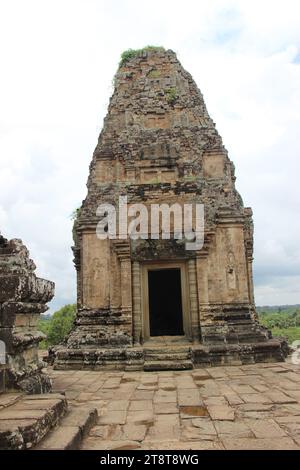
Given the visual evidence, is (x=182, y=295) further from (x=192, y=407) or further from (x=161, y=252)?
(x=192, y=407)

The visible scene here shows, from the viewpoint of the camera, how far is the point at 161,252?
10.3 metres

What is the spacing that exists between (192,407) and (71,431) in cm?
204

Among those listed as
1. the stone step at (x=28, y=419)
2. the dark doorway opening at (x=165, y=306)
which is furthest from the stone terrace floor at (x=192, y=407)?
the dark doorway opening at (x=165, y=306)

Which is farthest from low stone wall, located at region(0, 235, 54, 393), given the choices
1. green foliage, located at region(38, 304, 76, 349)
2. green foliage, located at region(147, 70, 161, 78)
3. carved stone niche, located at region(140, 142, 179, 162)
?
green foliage, located at region(38, 304, 76, 349)

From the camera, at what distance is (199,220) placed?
10562mm

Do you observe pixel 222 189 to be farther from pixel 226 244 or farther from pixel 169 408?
pixel 169 408

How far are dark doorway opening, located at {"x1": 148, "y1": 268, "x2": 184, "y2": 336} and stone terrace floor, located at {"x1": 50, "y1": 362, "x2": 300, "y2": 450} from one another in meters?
6.60

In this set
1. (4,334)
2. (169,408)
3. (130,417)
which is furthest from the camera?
(169,408)

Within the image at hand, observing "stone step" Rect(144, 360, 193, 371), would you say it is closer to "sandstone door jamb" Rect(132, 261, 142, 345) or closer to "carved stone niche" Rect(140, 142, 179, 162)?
"sandstone door jamb" Rect(132, 261, 142, 345)

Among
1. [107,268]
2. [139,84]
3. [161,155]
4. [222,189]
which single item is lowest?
[107,268]

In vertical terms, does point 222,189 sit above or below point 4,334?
above

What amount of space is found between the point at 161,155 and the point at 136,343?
5306mm

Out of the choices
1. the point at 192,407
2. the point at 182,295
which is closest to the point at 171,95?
the point at 182,295
